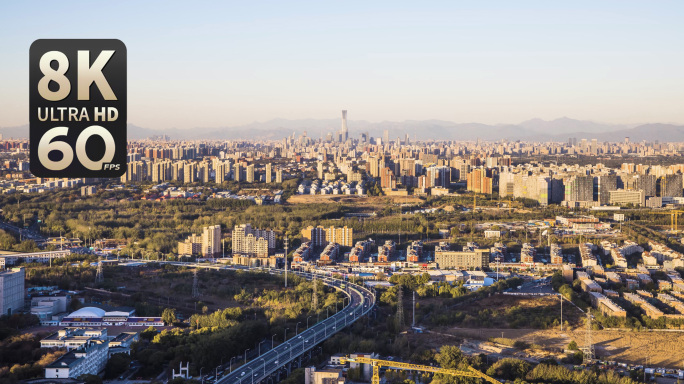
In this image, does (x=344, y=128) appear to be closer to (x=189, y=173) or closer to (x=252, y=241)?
(x=189, y=173)

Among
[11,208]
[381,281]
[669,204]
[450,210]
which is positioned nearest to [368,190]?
[450,210]

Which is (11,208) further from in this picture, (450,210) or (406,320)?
(406,320)

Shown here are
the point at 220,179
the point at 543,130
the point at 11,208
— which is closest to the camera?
the point at 11,208

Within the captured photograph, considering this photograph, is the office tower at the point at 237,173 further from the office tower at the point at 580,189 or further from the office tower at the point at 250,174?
the office tower at the point at 580,189

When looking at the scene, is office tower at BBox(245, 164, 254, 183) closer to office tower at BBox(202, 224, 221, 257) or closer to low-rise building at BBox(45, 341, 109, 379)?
office tower at BBox(202, 224, 221, 257)

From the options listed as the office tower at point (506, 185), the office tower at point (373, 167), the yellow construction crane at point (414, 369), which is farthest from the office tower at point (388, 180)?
the yellow construction crane at point (414, 369)

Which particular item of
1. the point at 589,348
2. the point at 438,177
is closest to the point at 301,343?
the point at 589,348

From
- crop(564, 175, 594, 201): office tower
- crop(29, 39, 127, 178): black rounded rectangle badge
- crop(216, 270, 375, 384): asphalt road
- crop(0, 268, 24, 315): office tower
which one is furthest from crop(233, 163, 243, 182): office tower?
crop(29, 39, 127, 178): black rounded rectangle badge
